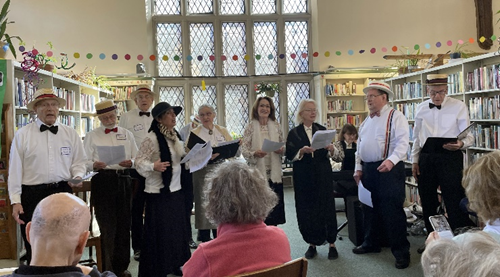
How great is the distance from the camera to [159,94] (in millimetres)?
9859

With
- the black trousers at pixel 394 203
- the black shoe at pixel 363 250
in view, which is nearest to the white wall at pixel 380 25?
the black shoe at pixel 363 250

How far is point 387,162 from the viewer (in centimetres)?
386

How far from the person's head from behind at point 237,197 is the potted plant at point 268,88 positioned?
7.47m

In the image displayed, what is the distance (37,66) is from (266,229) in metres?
3.71

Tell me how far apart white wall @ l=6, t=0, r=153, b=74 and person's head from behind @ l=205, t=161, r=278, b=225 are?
7.58m

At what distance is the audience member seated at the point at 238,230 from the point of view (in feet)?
5.84

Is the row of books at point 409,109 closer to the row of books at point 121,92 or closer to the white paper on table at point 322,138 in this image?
the white paper on table at point 322,138

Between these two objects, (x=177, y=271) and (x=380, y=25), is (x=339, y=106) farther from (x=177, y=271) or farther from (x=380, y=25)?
(x=177, y=271)

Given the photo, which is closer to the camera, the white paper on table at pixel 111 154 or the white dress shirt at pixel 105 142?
the white paper on table at pixel 111 154

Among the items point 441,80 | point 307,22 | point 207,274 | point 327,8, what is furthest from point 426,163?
point 307,22

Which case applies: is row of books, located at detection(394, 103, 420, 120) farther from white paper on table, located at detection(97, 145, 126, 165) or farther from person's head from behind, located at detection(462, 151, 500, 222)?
person's head from behind, located at detection(462, 151, 500, 222)

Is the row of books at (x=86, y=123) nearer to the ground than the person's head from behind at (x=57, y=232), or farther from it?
farther from it

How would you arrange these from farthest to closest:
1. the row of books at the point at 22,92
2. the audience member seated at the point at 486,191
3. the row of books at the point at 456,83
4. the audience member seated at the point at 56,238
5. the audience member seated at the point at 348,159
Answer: the row of books at the point at 456,83
the audience member seated at the point at 348,159
the row of books at the point at 22,92
the audience member seated at the point at 486,191
the audience member seated at the point at 56,238

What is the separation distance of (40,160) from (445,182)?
3.54m
